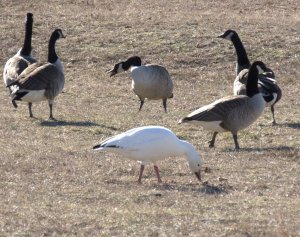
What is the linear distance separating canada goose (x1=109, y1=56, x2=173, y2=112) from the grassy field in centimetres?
32

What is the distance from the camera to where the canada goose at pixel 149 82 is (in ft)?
55.9

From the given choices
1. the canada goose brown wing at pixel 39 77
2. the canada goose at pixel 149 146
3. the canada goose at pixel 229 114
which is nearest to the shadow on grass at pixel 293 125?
the canada goose at pixel 229 114

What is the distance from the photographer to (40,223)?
8.00m

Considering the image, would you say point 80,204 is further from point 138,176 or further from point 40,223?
point 138,176

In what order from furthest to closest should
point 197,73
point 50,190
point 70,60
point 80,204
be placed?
point 70,60
point 197,73
point 50,190
point 80,204

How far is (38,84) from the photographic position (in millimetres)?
15312

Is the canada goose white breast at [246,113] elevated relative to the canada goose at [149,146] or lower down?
lower down

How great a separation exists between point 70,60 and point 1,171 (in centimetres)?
1193

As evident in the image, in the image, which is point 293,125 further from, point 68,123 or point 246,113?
point 68,123

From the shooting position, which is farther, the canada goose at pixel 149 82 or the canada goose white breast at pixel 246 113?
the canada goose at pixel 149 82

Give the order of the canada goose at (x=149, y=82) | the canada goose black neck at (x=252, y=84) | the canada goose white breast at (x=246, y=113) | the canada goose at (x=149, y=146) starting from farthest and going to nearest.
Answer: the canada goose at (x=149, y=82)
the canada goose black neck at (x=252, y=84)
the canada goose white breast at (x=246, y=113)
the canada goose at (x=149, y=146)

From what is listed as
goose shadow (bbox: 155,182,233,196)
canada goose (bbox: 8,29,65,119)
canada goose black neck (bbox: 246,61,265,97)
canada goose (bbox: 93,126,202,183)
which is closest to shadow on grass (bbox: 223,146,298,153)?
canada goose black neck (bbox: 246,61,265,97)

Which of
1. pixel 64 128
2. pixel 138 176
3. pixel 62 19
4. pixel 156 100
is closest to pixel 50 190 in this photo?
pixel 138 176

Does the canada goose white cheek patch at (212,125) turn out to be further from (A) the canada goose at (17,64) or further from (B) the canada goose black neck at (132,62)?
(B) the canada goose black neck at (132,62)
